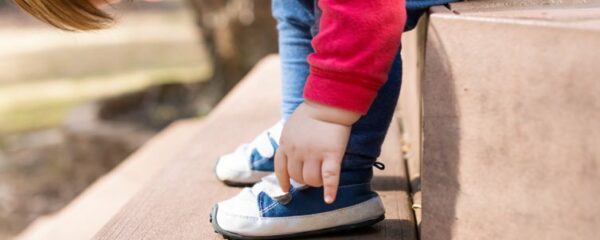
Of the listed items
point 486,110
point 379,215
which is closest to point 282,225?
point 379,215

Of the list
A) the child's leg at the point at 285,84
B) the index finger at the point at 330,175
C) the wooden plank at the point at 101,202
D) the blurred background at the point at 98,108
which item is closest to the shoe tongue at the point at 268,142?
the child's leg at the point at 285,84

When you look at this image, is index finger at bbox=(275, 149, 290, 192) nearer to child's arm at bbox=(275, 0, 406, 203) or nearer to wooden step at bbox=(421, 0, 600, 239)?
child's arm at bbox=(275, 0, 406, 203)

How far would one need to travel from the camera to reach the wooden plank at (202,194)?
136 cm

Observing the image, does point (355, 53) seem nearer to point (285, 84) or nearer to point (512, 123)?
point (512, 123)

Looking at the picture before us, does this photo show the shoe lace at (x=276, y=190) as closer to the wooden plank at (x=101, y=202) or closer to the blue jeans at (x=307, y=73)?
the blue jeans at (x=307, y=73)

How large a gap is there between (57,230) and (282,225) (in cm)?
140

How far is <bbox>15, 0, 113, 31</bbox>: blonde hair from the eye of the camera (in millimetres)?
1256

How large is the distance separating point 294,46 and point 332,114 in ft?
1.47

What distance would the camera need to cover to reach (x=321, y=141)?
110cm

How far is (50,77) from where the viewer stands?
8766 mm

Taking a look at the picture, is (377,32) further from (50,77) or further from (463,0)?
(50,77)

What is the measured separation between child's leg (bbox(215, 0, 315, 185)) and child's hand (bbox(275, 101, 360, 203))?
0.36 metres

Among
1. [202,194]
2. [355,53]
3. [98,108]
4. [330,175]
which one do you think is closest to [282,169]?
[330,175]

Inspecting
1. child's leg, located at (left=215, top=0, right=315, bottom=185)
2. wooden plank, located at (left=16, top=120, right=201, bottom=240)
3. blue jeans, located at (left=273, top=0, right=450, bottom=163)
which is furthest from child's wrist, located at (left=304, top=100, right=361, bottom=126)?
wooden plank, located at (left=16, top=120, right=201, bottom=240)
